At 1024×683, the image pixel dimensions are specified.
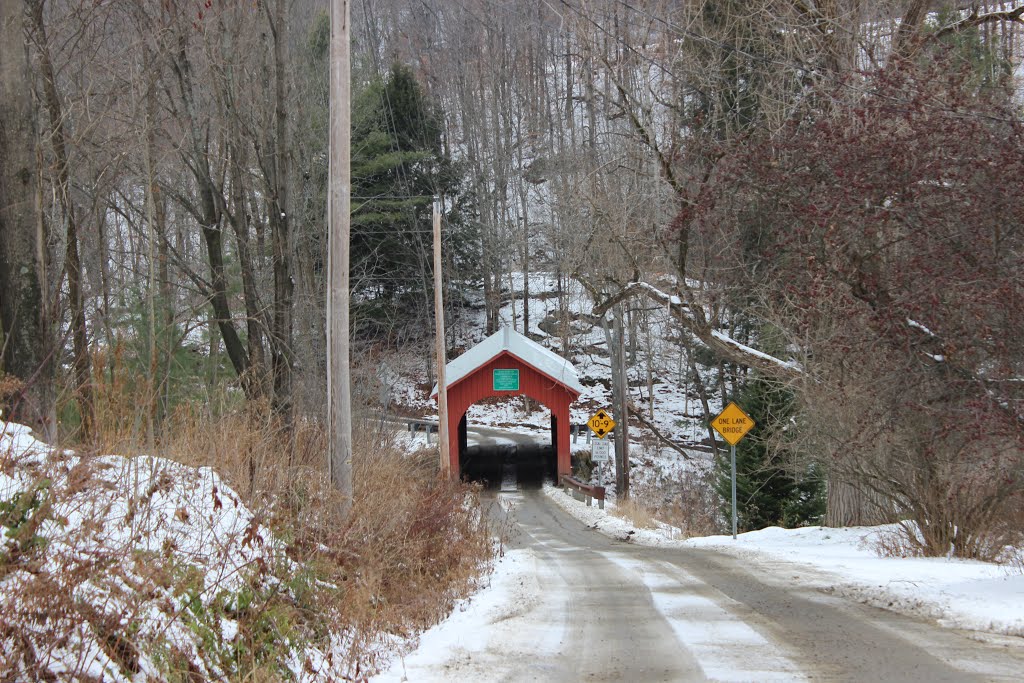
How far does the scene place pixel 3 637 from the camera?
4.50 m

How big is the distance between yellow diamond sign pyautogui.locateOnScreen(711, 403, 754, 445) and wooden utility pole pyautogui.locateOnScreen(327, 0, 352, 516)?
914 cm

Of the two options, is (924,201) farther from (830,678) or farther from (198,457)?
(198,457)

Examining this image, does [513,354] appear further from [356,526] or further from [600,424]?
[356,526]

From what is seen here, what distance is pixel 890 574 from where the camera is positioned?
10.7 meters

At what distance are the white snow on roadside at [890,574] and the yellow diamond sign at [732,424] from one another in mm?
1906

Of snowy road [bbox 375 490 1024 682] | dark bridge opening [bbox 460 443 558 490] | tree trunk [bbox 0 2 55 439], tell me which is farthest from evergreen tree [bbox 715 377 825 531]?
tree trunk [bbox 0 2 55 439]

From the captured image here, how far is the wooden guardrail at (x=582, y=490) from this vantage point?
26.8 meters

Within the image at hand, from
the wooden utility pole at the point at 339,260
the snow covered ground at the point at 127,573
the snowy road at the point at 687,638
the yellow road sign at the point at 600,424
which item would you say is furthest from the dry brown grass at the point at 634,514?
the snow covered ground at the point at 127,573

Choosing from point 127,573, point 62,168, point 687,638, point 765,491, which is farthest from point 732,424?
point 127,573

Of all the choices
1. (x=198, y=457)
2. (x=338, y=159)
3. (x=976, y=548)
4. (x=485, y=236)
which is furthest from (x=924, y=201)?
(x=485, y=236)

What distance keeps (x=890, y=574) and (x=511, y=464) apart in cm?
2759

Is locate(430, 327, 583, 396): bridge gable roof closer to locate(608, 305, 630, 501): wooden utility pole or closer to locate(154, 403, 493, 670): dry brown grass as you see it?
locate(608, 305, 630, 501): wooden utility pole

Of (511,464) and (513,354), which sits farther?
(511,464)

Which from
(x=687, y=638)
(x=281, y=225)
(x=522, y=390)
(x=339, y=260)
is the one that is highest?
(x=281, y=225)
